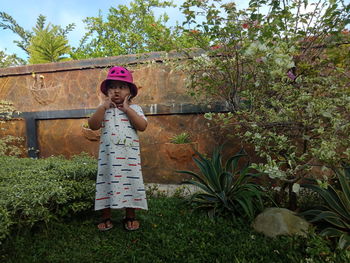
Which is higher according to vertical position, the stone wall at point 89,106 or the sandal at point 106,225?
the stone wall at point 89,106

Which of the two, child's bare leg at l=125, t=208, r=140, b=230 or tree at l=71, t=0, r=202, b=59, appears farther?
tree at l=71, t=0, r=202, b=59

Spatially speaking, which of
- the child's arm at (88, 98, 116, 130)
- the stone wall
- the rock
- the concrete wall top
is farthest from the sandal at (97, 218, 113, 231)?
the concrete wall top

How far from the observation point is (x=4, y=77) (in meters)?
6.40

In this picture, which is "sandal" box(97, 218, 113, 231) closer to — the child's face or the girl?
the girl

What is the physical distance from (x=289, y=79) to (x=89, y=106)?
170 inches

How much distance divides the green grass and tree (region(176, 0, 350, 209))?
2.09 ft

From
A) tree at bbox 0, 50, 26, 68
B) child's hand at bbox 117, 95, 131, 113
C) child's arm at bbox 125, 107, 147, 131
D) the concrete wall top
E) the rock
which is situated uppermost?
tree at bbox 0, 50, 26, 68

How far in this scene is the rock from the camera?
8.51 feet

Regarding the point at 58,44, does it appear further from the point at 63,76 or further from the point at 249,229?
the point at 249,229

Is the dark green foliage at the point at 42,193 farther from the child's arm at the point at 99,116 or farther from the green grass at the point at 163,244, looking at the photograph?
the child's arm at the point at 99,116

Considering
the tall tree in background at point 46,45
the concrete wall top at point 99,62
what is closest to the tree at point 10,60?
the tall tree in background at point 46,45

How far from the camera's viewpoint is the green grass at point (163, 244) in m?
2.30

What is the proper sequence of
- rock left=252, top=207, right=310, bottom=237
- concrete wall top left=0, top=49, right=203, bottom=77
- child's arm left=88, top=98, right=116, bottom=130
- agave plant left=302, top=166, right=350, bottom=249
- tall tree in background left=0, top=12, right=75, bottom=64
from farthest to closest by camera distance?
tall tree in background left=0, top=12, right=75, bottom=64, concrete wall top left=0, top=49, right=203, bottom=77, child's arm left=88, top=98, right=116, bottom=130, rock left=252, top=207, right=310, bottom=237, agave plant left=302, top=166, right=350, bottom=249

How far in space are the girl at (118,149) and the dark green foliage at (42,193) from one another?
395 mm
